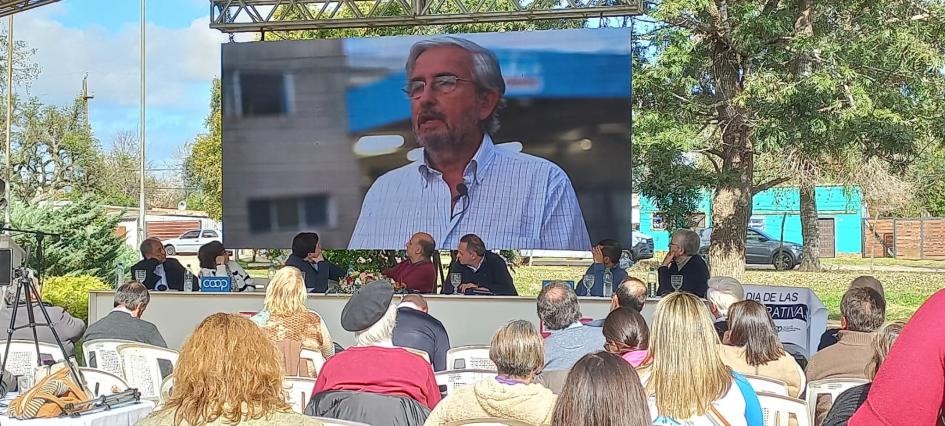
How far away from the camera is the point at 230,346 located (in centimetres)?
237

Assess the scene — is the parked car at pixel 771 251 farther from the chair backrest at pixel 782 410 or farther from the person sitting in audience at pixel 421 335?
the chair backrest at pixel 782 410

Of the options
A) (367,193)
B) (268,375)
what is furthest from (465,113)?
(268,375)

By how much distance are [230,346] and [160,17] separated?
2021 inches

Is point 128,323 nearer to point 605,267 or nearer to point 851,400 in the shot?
point 605,267

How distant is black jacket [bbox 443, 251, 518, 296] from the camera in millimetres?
7539

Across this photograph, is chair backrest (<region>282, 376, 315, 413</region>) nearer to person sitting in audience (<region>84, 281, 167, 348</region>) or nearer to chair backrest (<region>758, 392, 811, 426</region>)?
person sitting in audience (<region>84, 281, 167, 348</region>)

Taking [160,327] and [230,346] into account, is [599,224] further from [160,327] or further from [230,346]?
[230,346]

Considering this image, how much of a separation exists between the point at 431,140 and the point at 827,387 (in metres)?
6.84

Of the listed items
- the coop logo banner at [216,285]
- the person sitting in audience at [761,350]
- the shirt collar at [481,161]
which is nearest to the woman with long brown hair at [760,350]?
the person sitting in audience at [761,350]

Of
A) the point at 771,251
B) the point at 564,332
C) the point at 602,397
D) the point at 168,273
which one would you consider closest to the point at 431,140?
the point at 168,273

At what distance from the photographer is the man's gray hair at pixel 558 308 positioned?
429 centimetres

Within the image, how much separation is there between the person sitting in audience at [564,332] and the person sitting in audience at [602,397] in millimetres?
2019

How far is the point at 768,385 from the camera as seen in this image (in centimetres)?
360

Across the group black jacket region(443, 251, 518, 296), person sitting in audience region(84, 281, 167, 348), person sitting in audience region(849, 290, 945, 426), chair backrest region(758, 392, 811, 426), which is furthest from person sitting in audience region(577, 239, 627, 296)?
person sitting in audience region(849, 290, 945, 426)
